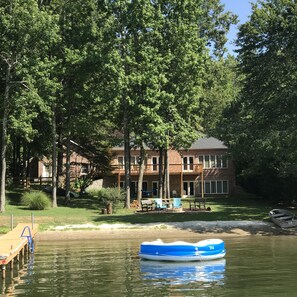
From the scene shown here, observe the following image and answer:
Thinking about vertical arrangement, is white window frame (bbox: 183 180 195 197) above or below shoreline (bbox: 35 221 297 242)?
above

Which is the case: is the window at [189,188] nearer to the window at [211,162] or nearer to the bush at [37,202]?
the window at [211,162]

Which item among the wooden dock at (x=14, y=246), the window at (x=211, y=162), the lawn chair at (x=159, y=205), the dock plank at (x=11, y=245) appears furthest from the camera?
the window at (x=211, y=162)

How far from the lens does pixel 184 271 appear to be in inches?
684

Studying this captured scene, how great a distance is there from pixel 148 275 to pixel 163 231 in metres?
12.8

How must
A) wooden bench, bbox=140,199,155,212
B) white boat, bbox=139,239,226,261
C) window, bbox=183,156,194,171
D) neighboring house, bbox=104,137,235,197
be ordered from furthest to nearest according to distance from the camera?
1. neighboring house, bbox=104,137,235,197
2. window, bbox=183,156,194,171
3. wooden bench, bbox=140,199,155,212
4. white boat, bbox=139,239,226,261

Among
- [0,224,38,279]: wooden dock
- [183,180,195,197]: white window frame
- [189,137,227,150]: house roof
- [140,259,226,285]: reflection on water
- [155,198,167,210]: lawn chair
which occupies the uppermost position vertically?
[189,137,227,150]: house roof

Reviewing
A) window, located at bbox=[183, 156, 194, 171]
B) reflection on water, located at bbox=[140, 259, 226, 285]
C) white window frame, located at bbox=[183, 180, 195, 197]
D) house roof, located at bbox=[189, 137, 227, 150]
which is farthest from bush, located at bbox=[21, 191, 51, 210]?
house roof, located at bbox=[189, 137, 227, 150]

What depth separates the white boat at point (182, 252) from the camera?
63.0ft

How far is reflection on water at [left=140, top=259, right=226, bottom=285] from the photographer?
15805 millimetres

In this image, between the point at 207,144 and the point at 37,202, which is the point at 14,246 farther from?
the point at 207,144

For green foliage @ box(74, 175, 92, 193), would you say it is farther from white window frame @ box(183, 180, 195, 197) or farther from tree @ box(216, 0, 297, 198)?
tree @ box(216, 0, 297, 198)

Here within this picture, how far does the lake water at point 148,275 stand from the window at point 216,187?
37116 millimetres

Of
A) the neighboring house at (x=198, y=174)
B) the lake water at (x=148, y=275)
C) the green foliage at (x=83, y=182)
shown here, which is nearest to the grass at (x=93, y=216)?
the lake water at (x=148, y=275)

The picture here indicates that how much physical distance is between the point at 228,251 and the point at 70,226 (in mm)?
11873
